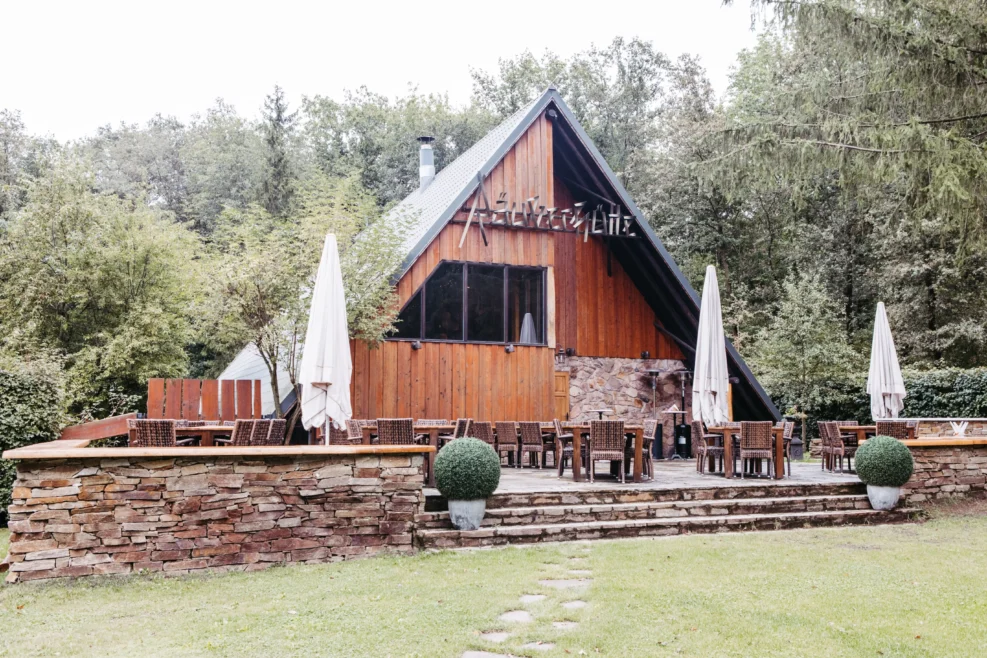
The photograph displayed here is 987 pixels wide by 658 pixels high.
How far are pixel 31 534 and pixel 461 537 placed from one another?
3722 millimetres

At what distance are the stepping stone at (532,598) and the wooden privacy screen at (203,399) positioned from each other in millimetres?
8107

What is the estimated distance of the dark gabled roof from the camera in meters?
13.8

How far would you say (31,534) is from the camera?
21.9 feet

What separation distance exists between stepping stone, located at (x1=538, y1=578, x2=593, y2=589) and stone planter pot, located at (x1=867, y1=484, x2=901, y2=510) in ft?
16.7

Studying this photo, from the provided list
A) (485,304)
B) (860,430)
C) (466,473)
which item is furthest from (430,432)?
(860,430)

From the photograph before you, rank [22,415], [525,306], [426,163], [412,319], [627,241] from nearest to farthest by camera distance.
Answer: [22,415] < [412,319] < [525,306] < [627,241] < [426,163]

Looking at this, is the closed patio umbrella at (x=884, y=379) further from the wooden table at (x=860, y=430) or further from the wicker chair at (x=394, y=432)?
the wicker chair at (x=394, y=432)

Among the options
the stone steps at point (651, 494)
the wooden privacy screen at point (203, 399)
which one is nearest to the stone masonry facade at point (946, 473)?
the stone steps at point (651, 494)

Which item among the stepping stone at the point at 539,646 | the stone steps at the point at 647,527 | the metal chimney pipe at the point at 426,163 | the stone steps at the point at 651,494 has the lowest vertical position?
the stepping stone at the point at 539,646

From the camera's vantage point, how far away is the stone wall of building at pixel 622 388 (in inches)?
586

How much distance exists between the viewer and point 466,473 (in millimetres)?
7941

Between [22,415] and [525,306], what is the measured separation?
26.0 feet

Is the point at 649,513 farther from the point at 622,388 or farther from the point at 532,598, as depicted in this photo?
the point at 622,388

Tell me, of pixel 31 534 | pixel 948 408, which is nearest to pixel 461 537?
pixel 31 534
